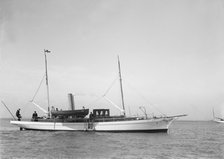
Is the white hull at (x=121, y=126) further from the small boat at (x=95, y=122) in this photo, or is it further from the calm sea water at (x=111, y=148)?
the calm sea water at (x=111, y=148)

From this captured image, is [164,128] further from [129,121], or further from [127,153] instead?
[127,153]

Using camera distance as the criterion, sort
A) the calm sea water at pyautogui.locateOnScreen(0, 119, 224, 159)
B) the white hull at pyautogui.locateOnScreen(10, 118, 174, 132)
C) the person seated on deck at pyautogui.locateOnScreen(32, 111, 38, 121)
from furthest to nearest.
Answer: the person seated on deck at pyautogui.locateOnScreen(32, 111, 38, 121) → the white hull at pyautogui.locateOnScreen(10, 118, 174, 132) → the calm sea water at pyautogui.locateOnScreen(0, 119, 224, 159)

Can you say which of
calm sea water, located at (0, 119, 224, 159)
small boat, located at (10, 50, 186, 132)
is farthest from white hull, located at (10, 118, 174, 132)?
calm sea water, located at (0, 119, 224, 159)

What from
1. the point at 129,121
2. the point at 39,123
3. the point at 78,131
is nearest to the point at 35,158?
the point at 129,121

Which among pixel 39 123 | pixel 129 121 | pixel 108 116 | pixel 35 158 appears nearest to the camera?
pixel 35 158

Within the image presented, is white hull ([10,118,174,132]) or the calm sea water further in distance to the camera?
white hull ([10,118,174,132])

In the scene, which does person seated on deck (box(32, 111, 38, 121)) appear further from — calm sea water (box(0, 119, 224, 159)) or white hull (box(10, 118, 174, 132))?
calm sea water (box(0, 119, 224, 159))

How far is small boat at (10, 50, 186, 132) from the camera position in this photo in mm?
39969

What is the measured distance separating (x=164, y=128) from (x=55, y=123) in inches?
801

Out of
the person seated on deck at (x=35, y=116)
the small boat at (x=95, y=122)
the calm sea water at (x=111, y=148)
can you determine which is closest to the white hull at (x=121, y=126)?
the small boat at (x=95, y=122)

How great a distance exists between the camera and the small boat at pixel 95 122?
39969mm

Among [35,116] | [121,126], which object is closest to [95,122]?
[121,126]

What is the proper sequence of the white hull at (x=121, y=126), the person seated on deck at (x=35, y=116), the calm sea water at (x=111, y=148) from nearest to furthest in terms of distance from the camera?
1. the calm sea water at (x=111, y=148)
2. the white hull at (x=121, y=126)
3. the person seated on deck at (x=35, y=116)

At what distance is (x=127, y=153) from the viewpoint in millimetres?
21750
